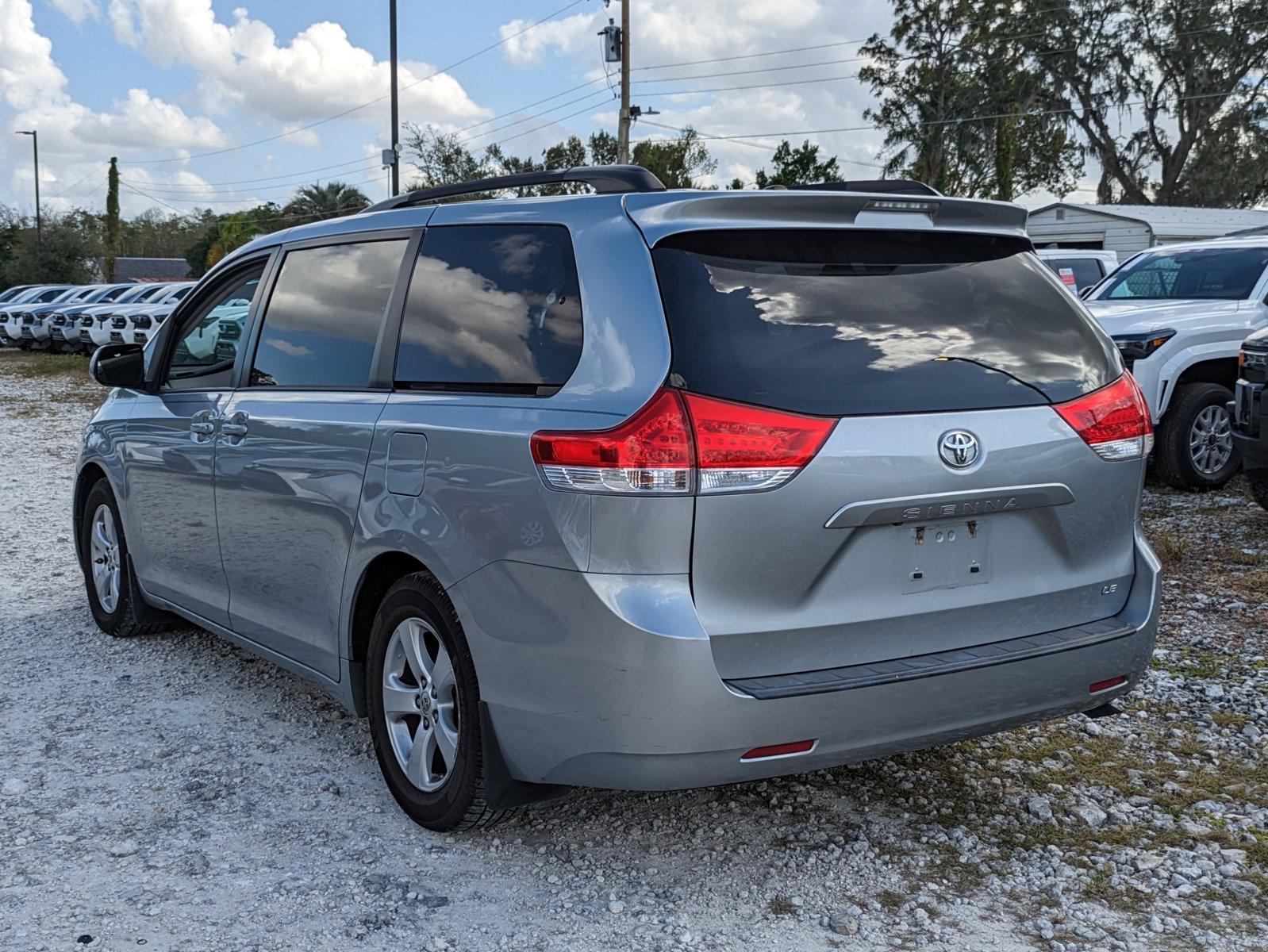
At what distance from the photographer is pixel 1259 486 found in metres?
7.79

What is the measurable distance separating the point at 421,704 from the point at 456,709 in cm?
20

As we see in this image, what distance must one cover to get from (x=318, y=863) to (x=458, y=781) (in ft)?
1.55

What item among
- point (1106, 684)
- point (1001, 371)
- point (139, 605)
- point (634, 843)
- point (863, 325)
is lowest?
point (634, 843)

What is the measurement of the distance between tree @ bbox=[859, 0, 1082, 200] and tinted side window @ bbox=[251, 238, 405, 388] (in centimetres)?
4628

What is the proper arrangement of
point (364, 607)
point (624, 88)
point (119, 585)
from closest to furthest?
point (364, 607) → point (119, 585) → point (624, 88)

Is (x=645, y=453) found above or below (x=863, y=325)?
below

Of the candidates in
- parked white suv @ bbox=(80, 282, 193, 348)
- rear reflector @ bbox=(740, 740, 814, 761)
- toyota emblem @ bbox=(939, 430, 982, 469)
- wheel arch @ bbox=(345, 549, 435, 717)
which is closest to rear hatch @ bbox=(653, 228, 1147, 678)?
toyota emblem @ bbox=(939, 430, 982, 469)

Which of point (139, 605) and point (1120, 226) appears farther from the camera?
point (1120, 226)

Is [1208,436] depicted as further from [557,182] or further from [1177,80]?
[1177,80]

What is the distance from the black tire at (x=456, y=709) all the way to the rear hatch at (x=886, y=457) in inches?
31.9

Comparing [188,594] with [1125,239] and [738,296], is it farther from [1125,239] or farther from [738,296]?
[1125,239]

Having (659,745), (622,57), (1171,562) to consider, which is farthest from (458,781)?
(622,57)

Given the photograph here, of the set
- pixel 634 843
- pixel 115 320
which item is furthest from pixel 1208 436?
pixel 115 320

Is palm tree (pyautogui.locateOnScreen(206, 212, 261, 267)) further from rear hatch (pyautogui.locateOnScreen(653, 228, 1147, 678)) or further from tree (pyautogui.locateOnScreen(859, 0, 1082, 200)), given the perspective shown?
rear hatch (pyautogui.locateOnScreen(653, 228, 1147, 678))
